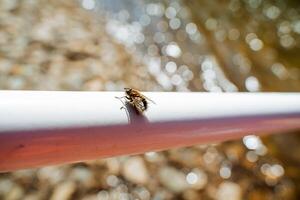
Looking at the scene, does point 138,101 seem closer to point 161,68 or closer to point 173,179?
point 173,179

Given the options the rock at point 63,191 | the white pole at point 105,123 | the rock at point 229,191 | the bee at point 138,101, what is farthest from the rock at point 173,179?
the bee at point 138,101

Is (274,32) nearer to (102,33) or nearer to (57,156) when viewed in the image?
(102,33)

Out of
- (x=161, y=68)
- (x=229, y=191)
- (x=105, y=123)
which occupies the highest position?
(x=161, y=68)

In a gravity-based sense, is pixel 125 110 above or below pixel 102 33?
below

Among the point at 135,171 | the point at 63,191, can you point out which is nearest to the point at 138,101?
the point at 63,191

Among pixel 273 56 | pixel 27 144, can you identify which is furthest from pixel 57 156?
pixel 273 56

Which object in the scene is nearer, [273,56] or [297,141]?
[297,141]
